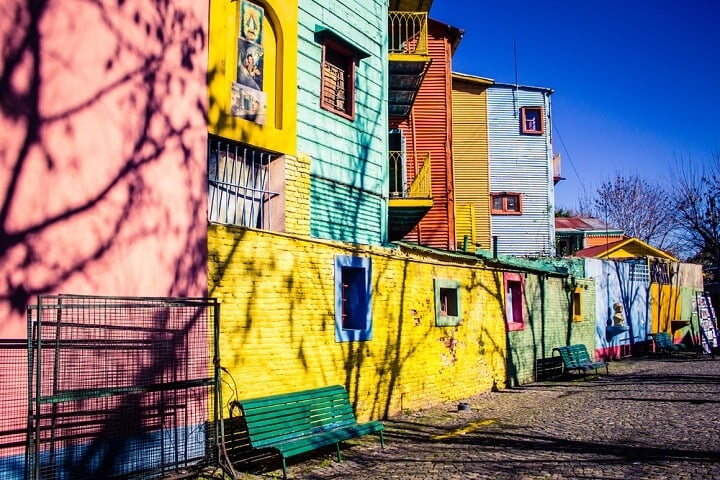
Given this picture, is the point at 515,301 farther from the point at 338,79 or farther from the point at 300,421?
the point at 300,421

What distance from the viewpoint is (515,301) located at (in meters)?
17.0

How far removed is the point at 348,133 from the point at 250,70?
2.71 m

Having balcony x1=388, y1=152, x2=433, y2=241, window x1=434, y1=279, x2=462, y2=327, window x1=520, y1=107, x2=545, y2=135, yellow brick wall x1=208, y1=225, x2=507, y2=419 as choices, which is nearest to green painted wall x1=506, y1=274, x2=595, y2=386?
yellow brick wall x1=208, y1=225, x2=507, y2=419

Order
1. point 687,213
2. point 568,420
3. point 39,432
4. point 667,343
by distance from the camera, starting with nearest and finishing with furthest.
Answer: point 39,432 < point 568,420 < point 667,343 < point 687,213

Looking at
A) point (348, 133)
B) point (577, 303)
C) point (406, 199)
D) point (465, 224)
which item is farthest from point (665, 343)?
point (348, 133)

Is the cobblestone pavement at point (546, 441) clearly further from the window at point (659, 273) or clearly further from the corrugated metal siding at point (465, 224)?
the window at point (659, 273)

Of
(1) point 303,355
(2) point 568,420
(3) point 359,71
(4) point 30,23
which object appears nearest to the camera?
(4) point 30,23

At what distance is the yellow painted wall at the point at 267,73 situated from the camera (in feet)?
31.2

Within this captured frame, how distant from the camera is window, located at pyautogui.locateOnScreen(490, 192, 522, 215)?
32.5 metres

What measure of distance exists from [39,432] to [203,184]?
3.56m

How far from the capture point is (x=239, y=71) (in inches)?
399

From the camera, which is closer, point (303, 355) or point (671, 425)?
point (303, 355)

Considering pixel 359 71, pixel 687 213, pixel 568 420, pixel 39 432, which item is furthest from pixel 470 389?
pixel 687 213

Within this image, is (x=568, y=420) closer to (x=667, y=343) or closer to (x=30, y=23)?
(x=30, y=23)
